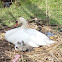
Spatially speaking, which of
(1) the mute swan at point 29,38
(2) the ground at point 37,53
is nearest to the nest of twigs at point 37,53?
(2) the ground at point 37,53

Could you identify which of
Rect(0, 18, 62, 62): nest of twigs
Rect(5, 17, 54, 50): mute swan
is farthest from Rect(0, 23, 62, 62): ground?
Rect(5, 17, 54, 50): mute swan

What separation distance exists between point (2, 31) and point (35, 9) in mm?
3139

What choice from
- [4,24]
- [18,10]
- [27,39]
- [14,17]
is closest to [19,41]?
[27,39]

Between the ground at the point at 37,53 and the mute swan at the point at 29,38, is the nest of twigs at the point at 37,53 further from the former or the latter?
the mute swan at the point at 29,38

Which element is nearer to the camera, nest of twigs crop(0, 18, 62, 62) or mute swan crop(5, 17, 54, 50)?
nest of twigs crop(0, 18, 62, 62)

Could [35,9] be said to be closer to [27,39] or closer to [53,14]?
[53,14]

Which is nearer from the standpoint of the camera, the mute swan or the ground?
the ground

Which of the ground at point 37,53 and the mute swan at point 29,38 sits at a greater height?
the mute swan at point 29,38

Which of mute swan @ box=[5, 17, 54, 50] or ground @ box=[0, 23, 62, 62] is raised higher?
mute swan @ box=[5, 17, 54, 50]

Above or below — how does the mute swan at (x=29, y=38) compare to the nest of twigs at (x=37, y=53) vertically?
above

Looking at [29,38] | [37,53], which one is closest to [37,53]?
[37,53]

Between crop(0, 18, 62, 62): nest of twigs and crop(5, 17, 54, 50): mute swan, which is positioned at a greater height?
crop(5, 17, 54, 50): mute swan

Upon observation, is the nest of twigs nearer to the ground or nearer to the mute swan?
the ground

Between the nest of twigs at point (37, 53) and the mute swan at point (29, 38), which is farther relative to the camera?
the mute swan at point (29, 38)
